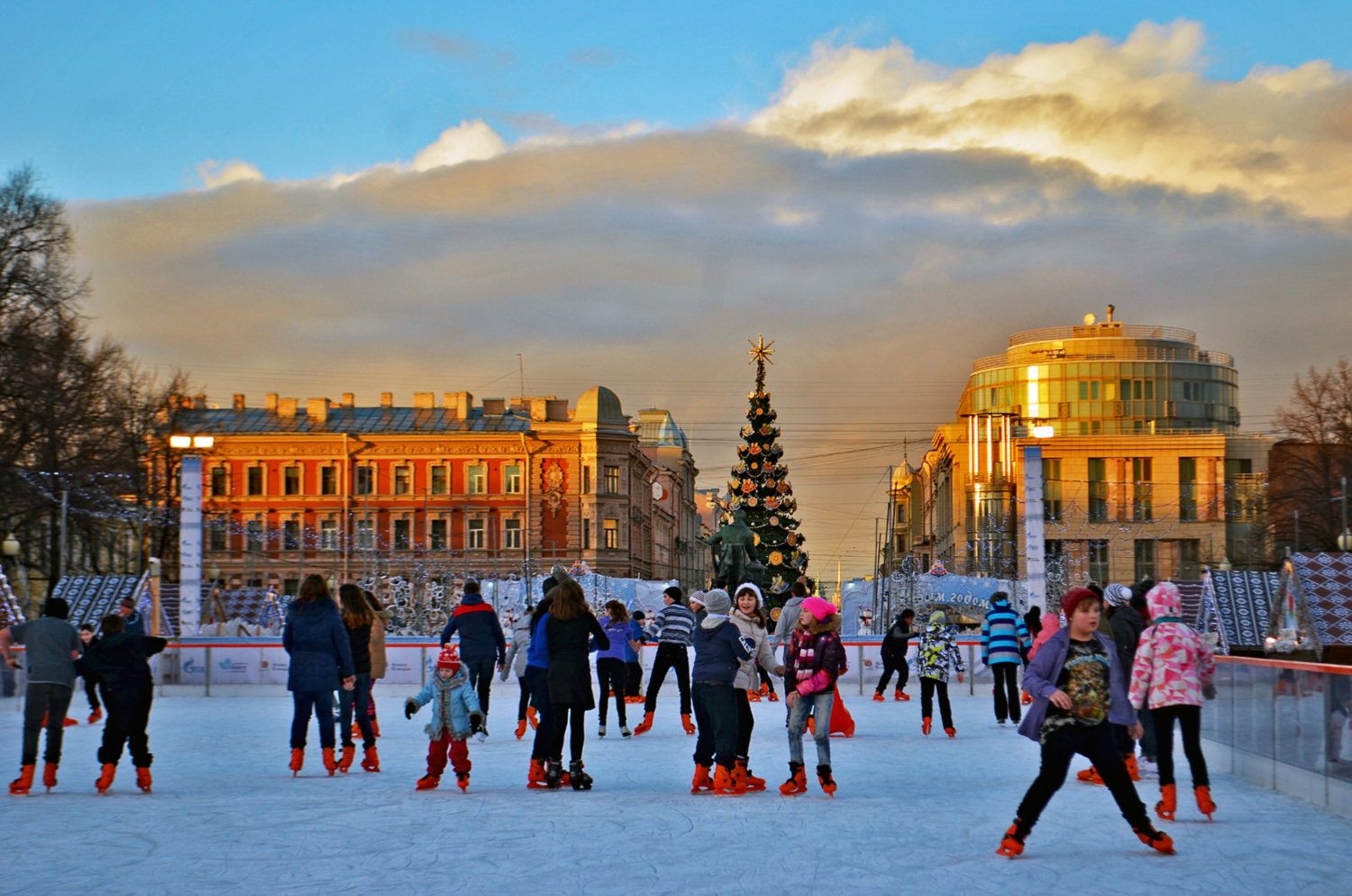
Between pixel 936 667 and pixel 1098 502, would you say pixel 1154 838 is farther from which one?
pixel 1098 502

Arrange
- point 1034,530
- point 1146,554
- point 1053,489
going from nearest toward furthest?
1. point 1034,530
2. point 1146,554
3. point 1053,489

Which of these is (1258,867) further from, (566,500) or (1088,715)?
(566,500)

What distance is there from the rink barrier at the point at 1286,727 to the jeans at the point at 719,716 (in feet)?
13.5

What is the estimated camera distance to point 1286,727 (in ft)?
38.7

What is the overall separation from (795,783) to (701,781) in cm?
76

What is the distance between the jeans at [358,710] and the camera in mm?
13211

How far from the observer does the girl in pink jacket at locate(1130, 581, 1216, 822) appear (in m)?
10.1

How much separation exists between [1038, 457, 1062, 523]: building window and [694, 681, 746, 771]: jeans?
4881 centimetres

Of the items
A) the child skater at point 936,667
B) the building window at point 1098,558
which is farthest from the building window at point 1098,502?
the child skater at point 936,667

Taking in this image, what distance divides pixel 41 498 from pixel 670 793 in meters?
31.3

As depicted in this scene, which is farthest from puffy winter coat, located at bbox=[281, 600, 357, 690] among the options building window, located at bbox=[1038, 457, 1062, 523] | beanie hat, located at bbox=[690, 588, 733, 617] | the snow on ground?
building window, located at bbox=[1038, 457, 1062, 523]

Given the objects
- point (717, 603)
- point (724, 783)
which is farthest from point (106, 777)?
point (717, 603)

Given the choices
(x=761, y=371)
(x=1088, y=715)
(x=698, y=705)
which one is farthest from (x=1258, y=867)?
(x=761, y=371)

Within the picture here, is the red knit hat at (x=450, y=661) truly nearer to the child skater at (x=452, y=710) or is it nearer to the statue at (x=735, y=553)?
the child skater at (x=452, y=710)
